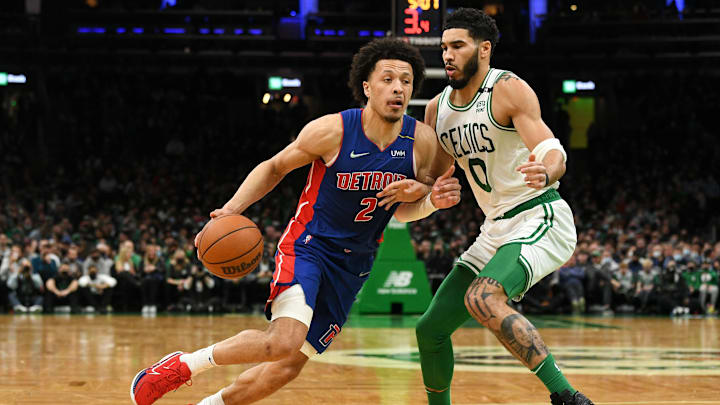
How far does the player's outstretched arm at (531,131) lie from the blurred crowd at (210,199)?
11761mm

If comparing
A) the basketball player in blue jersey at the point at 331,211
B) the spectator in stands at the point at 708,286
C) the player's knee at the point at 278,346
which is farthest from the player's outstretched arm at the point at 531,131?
the spectator in stands at the point at 708,286

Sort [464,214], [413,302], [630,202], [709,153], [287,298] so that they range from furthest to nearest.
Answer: [709,153] < [630,202] < [464,214] < [413,302] < [287,298]

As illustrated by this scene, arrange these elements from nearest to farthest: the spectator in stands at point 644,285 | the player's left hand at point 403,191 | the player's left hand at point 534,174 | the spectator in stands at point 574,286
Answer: the player's left hand at point 534,174
the player's left hand at point 403,191
the spectator in stands at point 574,286
the spectator in stands at point 644,285

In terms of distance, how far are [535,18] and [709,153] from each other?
6.33 m

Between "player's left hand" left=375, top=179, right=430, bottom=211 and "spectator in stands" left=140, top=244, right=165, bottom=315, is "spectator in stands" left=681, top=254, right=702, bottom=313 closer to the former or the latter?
"spectator in stands" left=140, top=244, right=165, bottom=315

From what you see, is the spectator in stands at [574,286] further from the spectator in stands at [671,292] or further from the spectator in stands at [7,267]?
the spectator in stands at [7,267]

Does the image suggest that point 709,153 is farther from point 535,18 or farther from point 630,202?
point 535,18

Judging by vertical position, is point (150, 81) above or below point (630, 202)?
above

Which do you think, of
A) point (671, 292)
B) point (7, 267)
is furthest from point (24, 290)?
point (671, 292)

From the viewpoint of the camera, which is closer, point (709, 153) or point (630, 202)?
point (630, 202)

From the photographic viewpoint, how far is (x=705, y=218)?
21.7m

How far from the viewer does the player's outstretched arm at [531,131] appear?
4191 millimetres

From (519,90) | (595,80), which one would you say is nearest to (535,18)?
(595,80)

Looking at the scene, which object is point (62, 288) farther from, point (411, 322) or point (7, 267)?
point (411, 322)
